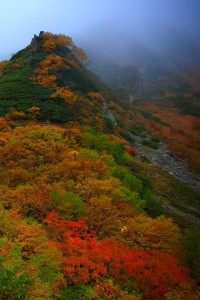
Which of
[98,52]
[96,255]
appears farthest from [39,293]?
[98,52]

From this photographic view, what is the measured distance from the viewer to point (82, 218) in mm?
23078

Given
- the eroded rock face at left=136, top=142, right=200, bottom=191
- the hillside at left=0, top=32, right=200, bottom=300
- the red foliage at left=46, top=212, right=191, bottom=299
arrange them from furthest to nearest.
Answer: the eroded rock face at left=136, top=142, right=200, bottom=191 < the red foliage at left=46, top=212, right=191, bottom=299 < the hillside at left=0, top=32, right=200, bottom=300

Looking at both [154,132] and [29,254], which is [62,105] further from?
[29,254]

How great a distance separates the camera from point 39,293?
15.5 m

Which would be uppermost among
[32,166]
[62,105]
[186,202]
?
[62,105]

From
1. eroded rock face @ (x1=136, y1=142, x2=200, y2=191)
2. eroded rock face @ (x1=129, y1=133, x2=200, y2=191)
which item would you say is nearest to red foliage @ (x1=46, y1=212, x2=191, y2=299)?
eroded rock face @ (x1=129, y1=133, x2=200, y2=191)

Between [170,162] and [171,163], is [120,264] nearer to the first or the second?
[171,163]

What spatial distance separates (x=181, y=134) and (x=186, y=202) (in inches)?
1365

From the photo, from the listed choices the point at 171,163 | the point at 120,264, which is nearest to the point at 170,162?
the point at 171,163

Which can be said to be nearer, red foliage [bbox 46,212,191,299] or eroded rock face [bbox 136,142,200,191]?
red foliage [bbox 46,212,191,299]

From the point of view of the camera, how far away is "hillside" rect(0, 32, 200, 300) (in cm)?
1712

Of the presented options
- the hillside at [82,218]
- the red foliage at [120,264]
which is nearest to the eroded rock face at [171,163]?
the hillside at [82,218]

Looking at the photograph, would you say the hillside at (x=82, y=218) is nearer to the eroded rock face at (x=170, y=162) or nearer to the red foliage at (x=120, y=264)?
the red foliage at (x=120, y=264)

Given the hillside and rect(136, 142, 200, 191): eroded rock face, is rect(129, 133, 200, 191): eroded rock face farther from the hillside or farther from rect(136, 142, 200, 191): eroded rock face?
the hillside
